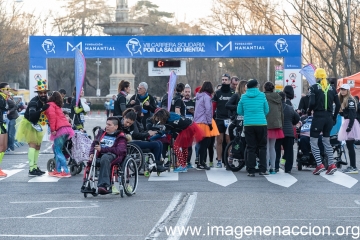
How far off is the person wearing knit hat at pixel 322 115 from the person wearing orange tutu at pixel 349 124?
2.11 ft

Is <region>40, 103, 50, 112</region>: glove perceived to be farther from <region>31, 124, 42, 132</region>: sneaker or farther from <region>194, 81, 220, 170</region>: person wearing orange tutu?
<region>194, 81, 220, 170</region>: person wearing orange tutu

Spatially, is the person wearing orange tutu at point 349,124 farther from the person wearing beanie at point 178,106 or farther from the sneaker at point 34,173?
the sneaker at point 34,173

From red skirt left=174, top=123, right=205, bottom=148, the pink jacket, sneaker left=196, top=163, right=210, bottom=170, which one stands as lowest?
sneaker left=196, top=163, right=210, bottom=170

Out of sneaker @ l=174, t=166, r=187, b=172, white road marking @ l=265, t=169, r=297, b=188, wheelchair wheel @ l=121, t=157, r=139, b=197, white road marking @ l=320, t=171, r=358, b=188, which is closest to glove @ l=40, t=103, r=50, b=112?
sneaker @ l=174, t=166, r=187, b=172

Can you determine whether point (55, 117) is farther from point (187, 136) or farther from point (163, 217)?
point (163, 217)

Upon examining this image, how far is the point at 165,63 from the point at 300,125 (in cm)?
2089

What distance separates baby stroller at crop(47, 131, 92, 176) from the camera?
18.0 m

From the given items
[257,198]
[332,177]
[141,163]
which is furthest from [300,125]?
[257,198]

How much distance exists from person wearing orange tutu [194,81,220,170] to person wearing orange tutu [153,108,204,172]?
620mm

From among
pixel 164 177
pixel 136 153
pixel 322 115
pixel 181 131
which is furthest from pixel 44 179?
pixel 322 115

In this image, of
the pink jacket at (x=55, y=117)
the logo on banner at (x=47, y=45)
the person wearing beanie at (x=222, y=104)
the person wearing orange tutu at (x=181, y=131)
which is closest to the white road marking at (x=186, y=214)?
the person wearing orange tutu at (x=181, y=131)

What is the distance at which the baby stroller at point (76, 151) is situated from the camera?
17969 millimetres

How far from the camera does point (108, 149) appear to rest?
1434 cm

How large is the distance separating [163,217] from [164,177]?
617 centimetres
